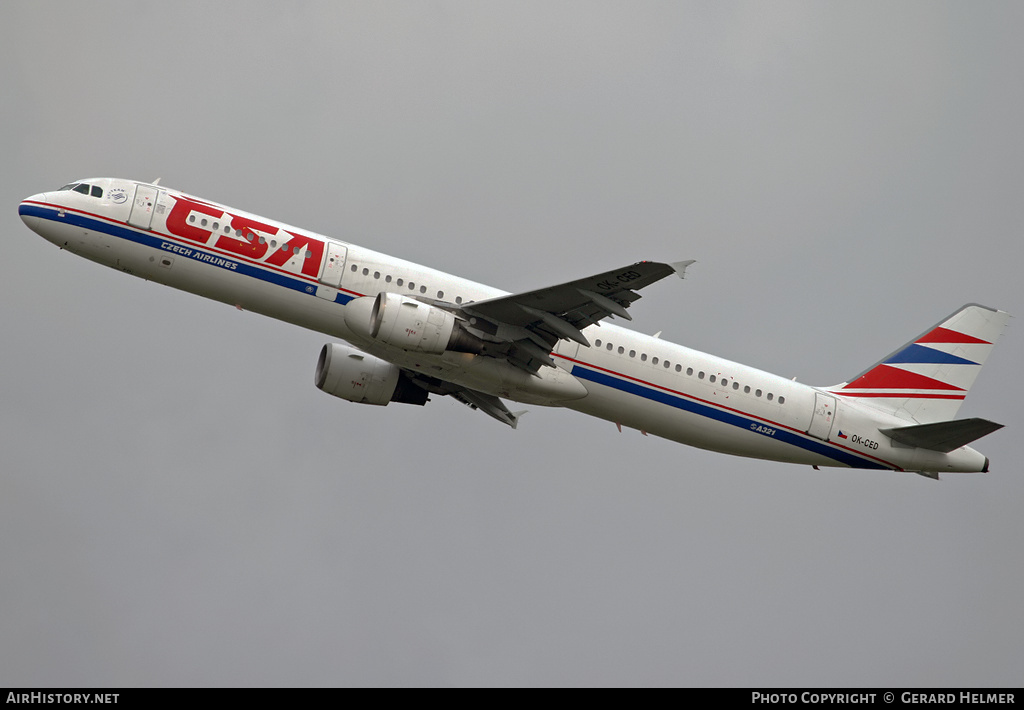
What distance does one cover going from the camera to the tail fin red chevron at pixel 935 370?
45.9 metres

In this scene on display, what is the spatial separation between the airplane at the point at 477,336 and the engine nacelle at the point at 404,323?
45 millimetres

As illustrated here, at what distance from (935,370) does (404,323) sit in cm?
2178

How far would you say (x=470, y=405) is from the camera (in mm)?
46312

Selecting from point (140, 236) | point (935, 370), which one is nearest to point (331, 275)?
point (140, 236)

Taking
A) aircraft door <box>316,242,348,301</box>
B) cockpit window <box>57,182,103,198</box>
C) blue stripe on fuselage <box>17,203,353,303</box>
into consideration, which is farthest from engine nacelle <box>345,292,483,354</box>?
cockpit window <box>57,182,103,198</box>

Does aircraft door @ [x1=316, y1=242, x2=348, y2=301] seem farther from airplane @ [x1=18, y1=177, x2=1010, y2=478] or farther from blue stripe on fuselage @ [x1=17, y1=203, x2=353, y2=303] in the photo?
blue stripe on fuselage @ [x1=17, y1=203, x2=353, y2=303]

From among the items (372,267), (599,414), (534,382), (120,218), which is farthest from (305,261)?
(599,414)

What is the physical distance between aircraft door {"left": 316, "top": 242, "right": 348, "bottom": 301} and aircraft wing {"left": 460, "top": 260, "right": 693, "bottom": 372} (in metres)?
4.27

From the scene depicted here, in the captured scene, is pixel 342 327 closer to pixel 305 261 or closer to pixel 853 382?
pixel 305 261

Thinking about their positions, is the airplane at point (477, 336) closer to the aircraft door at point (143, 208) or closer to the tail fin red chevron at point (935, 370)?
the aircraft door at point (143, 208)

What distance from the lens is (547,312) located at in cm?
3894

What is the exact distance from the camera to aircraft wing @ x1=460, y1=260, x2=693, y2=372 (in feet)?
122

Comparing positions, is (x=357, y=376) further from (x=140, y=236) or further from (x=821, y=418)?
(x=821, y=418)
